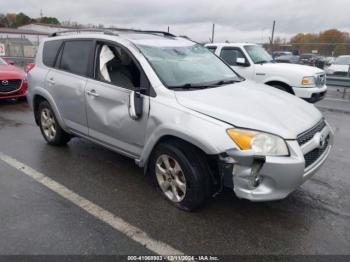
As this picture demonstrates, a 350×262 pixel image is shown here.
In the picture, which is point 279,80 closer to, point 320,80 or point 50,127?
point 320,80

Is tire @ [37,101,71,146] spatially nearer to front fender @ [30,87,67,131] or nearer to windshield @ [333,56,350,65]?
front fender @ [30,87,67,131]

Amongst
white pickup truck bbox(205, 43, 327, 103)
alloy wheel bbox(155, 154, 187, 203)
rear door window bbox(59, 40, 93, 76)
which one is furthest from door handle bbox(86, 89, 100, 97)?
white pickup truck bbox(205, 43, 327, 103)

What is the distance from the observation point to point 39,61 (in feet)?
17.8

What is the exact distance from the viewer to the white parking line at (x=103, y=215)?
2.91 m

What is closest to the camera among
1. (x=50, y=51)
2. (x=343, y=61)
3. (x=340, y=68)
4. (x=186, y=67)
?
(x=186, y=67)

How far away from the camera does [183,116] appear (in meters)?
3.25

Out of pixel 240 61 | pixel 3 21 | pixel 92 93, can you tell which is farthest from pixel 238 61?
pixel 3 21

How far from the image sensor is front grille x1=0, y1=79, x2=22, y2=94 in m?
8.93

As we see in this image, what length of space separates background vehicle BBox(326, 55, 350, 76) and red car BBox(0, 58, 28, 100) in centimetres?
1192

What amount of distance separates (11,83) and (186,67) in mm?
6771

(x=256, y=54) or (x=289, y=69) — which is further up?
(x=256, y=54)

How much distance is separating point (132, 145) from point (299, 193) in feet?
6.49

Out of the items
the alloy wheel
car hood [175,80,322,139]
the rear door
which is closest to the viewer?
car hood [175,80,322,139]

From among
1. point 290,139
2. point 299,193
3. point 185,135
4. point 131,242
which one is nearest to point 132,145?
point 185,135
